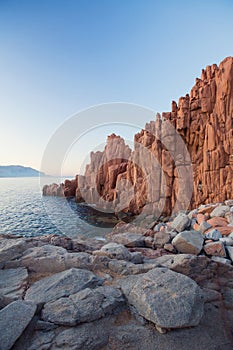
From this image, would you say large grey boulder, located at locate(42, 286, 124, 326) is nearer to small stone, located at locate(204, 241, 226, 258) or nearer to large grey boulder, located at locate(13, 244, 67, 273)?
large grey boulder, located at locate(13, 244, 67, 273)

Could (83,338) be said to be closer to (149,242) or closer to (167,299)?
(167,299)

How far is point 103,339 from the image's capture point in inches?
117

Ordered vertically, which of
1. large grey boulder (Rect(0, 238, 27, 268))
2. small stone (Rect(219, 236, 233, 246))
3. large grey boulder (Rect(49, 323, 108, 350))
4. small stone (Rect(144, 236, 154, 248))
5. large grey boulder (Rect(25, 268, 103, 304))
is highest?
large grey boulder (Rect(0, 238, 27, 268))

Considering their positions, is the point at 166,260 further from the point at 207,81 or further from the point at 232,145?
the point at 207,81

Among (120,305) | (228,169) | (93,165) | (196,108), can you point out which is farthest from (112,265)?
(93,165)

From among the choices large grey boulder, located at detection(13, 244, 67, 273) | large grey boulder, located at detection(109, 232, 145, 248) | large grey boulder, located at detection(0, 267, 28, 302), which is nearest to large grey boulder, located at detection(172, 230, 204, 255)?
large grey boulder, located at detection(109, 232, 145, 248)

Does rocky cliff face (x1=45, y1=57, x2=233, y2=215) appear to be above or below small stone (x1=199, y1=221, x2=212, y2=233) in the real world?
above

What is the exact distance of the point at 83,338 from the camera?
2.90 metres

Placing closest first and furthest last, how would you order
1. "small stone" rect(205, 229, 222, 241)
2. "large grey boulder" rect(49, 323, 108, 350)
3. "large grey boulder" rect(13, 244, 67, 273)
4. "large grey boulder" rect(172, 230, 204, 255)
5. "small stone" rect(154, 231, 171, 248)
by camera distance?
"large grey boulder" rect(49, 323, 108, 350), "large grey boulder" rect(13, 244, 67, 273), "large grey boulder" rect(172, 230, 204, 255), "small stone" rect(154, 231, 171, 248), "small stone" rect(205, 229, 222, 241)

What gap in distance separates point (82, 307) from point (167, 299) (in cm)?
175

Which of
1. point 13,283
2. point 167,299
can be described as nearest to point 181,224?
point 167,299

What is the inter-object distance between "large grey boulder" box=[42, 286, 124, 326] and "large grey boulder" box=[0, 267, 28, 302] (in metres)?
0.94

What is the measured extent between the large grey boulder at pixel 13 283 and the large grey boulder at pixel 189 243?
678 centimetres

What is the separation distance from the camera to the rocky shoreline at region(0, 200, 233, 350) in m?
2.94
